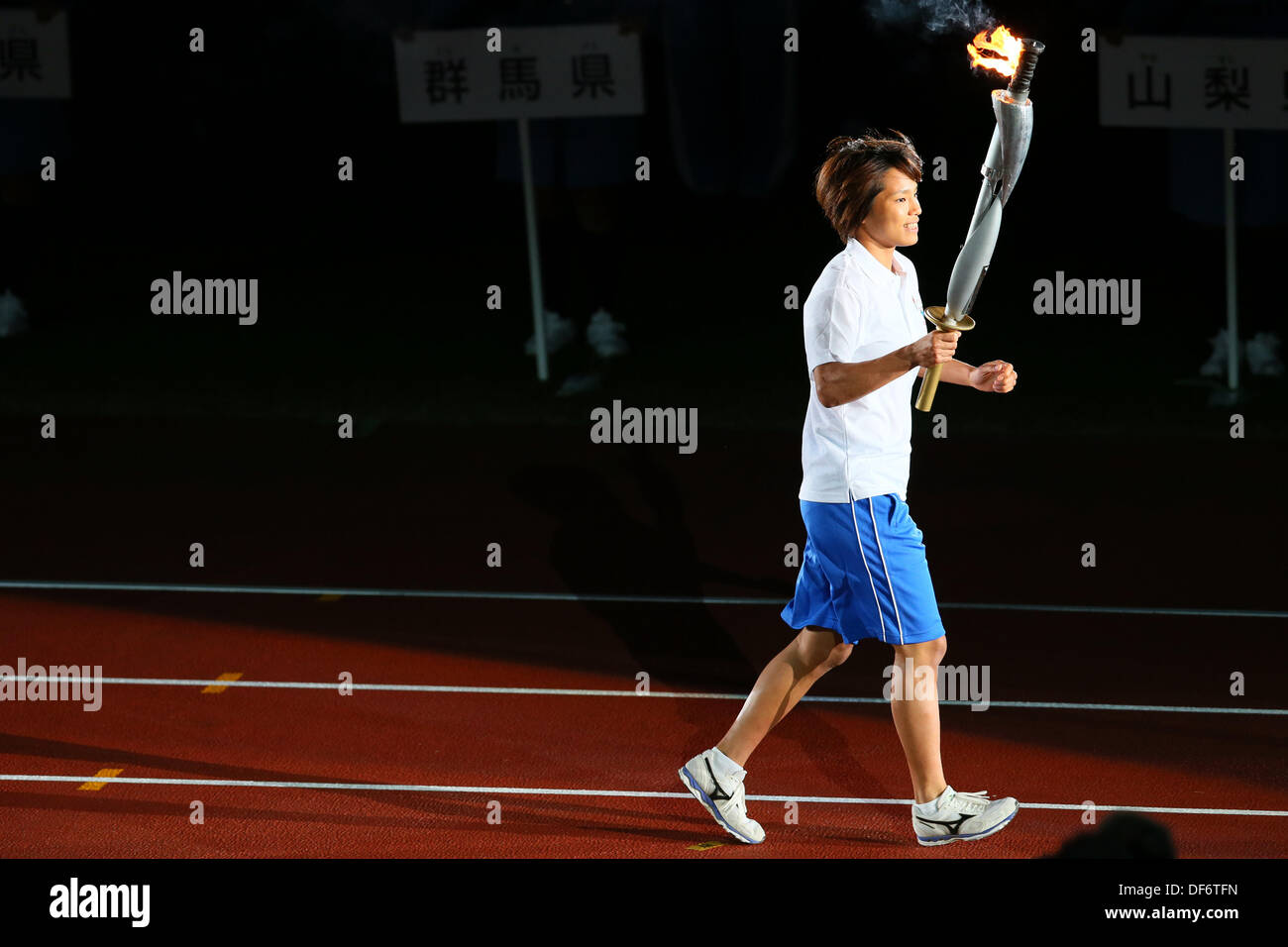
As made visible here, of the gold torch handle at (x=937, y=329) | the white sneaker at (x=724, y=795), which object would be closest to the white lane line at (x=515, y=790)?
the white sneaker at (x=724, y=795)

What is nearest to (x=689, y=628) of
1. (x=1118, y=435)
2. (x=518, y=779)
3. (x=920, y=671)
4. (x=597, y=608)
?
(x=597, y=608)

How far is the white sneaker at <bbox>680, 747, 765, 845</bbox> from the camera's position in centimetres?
447

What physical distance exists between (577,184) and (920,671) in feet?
24.2

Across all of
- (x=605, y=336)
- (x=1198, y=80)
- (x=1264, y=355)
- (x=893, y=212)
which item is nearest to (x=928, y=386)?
(x=893, y=212)

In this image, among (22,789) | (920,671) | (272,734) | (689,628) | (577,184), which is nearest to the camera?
(920,671)

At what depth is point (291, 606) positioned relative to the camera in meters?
6.90

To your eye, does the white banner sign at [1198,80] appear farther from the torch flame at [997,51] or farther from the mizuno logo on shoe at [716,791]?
the mizuno logo on shoe at [716,791]

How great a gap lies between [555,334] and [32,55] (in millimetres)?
3945

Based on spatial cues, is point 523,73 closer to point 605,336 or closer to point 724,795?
point 605,336

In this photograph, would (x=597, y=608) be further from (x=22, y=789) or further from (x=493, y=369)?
(x=493, y=369)

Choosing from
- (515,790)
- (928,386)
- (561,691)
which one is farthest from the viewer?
(561,691)

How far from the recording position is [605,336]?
36.8ft

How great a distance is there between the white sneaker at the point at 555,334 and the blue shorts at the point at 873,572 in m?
7.04

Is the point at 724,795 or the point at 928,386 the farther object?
the point at 724,795
